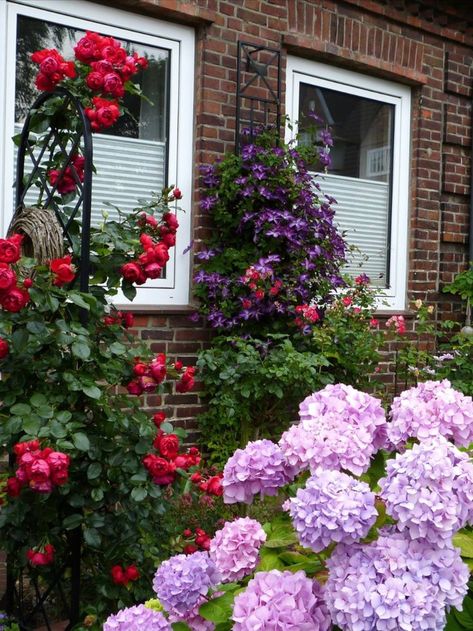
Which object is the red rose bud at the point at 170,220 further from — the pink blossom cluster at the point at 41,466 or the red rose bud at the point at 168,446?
the pink blossom cluster at the point at 41,466

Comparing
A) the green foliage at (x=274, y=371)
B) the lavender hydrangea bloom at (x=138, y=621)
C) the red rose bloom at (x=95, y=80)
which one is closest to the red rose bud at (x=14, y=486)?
the lavender hydrangea bloom at (x=138, y=621)

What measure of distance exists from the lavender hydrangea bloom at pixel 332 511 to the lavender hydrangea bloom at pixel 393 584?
0.12ft

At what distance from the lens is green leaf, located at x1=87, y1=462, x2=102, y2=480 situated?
2.44m

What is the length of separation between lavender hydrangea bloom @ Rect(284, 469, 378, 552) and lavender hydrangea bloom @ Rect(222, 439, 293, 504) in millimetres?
279

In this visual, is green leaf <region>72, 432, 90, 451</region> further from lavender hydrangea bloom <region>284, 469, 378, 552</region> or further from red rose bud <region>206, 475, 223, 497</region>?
lavender hydrangea bloom <region>284, 469, 378, 552</region>

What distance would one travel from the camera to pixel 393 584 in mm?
1241

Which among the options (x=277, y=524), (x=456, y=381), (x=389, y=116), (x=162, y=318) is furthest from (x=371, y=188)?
(x=277, y=524)

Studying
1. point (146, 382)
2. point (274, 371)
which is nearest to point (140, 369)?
point (146, 382)

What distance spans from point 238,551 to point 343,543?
30 centimetres

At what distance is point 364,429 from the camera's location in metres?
1.58

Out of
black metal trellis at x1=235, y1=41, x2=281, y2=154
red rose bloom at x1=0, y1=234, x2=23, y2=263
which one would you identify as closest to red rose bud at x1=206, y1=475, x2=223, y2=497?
red rose bloom at x1=0, y1=234, x2=23, y2=263

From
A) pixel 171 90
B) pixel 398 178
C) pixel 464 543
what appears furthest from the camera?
pixel 398 178

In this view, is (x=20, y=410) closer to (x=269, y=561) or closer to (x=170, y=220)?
(x=170, y=220)

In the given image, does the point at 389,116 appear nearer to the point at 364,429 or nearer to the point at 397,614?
the point at 364,429
